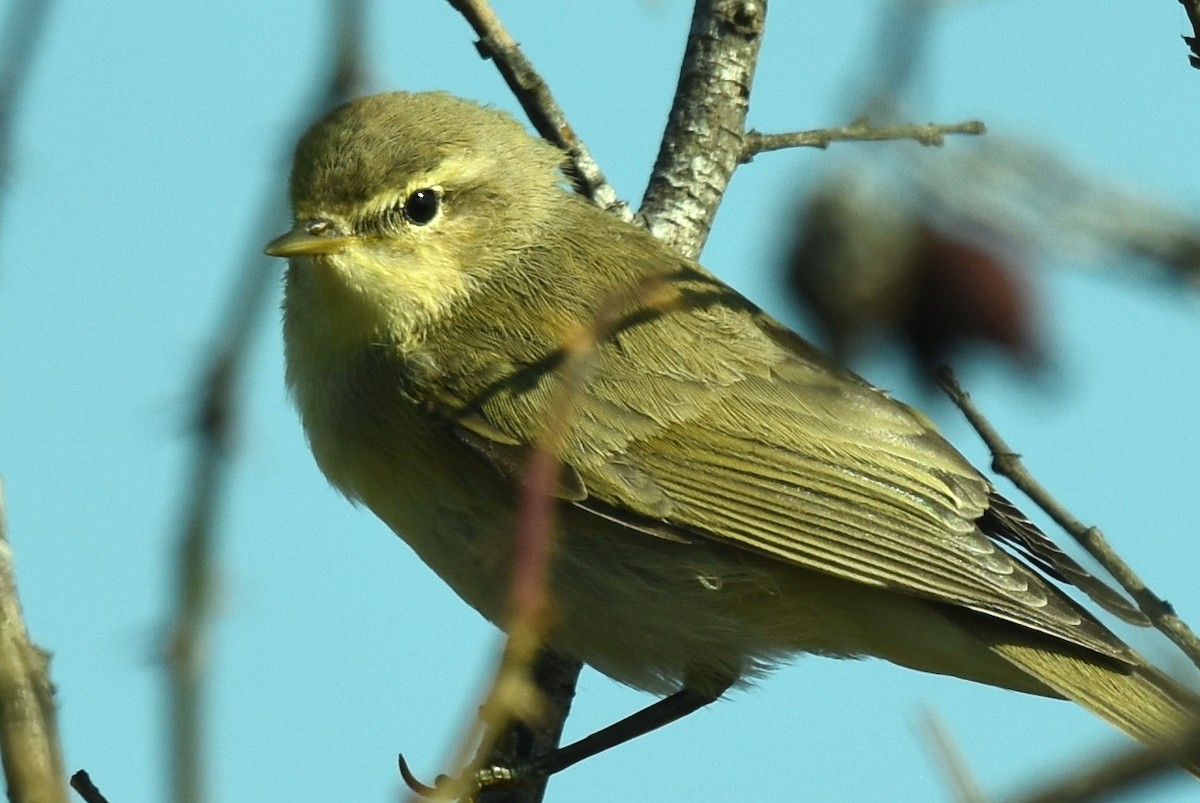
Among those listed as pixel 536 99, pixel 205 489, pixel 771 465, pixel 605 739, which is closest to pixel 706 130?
pixel 536 99

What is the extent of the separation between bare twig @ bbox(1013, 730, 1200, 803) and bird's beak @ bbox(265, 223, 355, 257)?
311 cm

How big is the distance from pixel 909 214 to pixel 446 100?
99.4 inches

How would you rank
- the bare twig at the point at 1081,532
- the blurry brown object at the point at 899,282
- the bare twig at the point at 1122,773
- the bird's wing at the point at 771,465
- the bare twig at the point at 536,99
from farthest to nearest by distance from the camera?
the bare twig at the point at 536,99
the bird's wing at the point at 771,465
the bare twig at the point at 1081,532
the blurry brown object at the point at 899,282
the bare twig at the point at 1122,773

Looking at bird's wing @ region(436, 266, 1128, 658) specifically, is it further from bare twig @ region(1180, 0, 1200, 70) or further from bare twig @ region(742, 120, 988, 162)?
bare twig @ region(1180, 0, 1200, 70)

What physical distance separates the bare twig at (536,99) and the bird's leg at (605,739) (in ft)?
A: 5.32

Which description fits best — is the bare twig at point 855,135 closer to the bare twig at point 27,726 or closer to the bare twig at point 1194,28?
the bare twig at point 1194,28

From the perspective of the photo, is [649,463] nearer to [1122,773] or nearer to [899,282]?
[899,282]

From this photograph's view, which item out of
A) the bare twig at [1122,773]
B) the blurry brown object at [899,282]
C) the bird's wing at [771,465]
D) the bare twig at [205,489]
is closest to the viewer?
the bare twig at [1122,773]

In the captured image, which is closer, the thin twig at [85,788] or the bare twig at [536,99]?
the thin twig at [85,788]

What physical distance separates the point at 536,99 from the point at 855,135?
2637mm

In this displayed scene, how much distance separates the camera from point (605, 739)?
14.6 ft

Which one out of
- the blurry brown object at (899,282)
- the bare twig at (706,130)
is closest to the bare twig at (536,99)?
the bare twig at (706,130)

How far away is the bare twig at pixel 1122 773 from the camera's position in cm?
103

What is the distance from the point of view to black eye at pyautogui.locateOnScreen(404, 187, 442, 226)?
4.29 m
